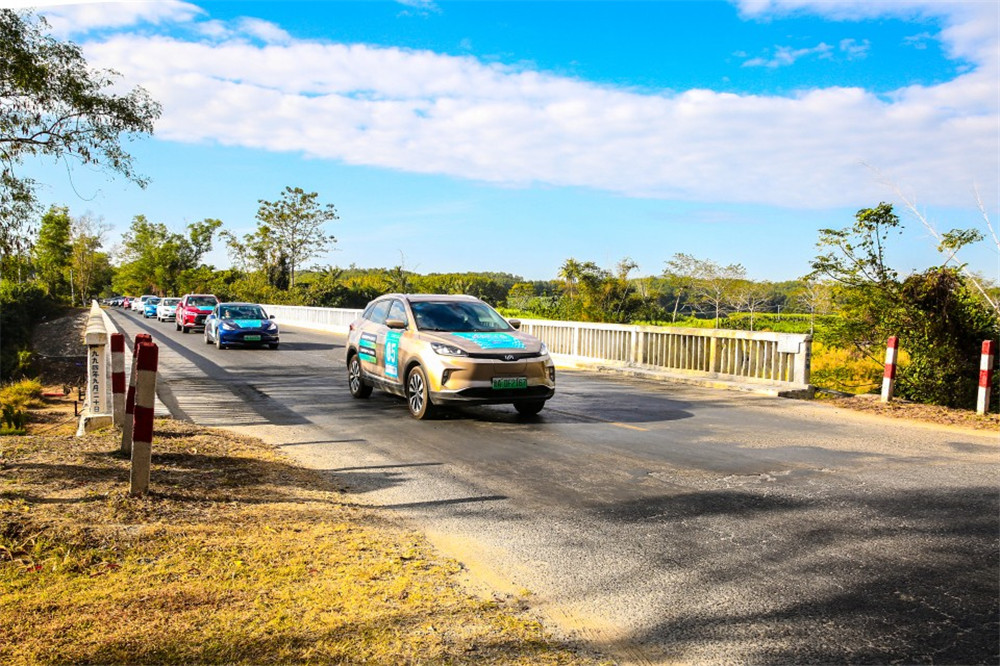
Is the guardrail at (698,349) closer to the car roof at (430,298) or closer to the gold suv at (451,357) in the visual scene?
the gold suv at (451,357)

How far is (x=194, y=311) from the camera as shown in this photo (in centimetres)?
3275

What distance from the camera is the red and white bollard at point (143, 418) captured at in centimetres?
539

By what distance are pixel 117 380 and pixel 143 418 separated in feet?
9.87

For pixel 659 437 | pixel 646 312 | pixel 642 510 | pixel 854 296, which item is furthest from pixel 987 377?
pixel 646 312

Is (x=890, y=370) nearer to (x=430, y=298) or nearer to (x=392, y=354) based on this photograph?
(x=430, y=298)

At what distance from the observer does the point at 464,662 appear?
304 cm

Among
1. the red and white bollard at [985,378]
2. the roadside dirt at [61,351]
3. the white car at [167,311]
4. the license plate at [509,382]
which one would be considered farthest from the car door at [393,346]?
the white car at [167,311]

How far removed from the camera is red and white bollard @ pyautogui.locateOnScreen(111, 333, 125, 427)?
316 inches

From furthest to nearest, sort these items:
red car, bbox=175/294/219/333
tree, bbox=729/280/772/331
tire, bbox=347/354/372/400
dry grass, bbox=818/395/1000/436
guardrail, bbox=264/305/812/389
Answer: tree, bbox=729/280/772/331 < red car, bbox=175/294/219/333 < guardrail, bbox=264/305/812/389 < tire, bbox=347/354/372/400 < dry grass, bbox=818/395/1000/436

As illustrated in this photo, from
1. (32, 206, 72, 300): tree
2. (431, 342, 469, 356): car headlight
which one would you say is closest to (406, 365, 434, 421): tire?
(431, 342, 469, 356): car headlight

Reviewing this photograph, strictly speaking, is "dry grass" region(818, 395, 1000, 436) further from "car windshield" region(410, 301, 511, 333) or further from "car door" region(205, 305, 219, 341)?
"car door" region(205, 305, 219, 341)

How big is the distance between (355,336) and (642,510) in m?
7.68

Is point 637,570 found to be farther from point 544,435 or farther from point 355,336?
point 355,336

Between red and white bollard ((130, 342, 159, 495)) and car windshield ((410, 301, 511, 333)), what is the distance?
4.70m
